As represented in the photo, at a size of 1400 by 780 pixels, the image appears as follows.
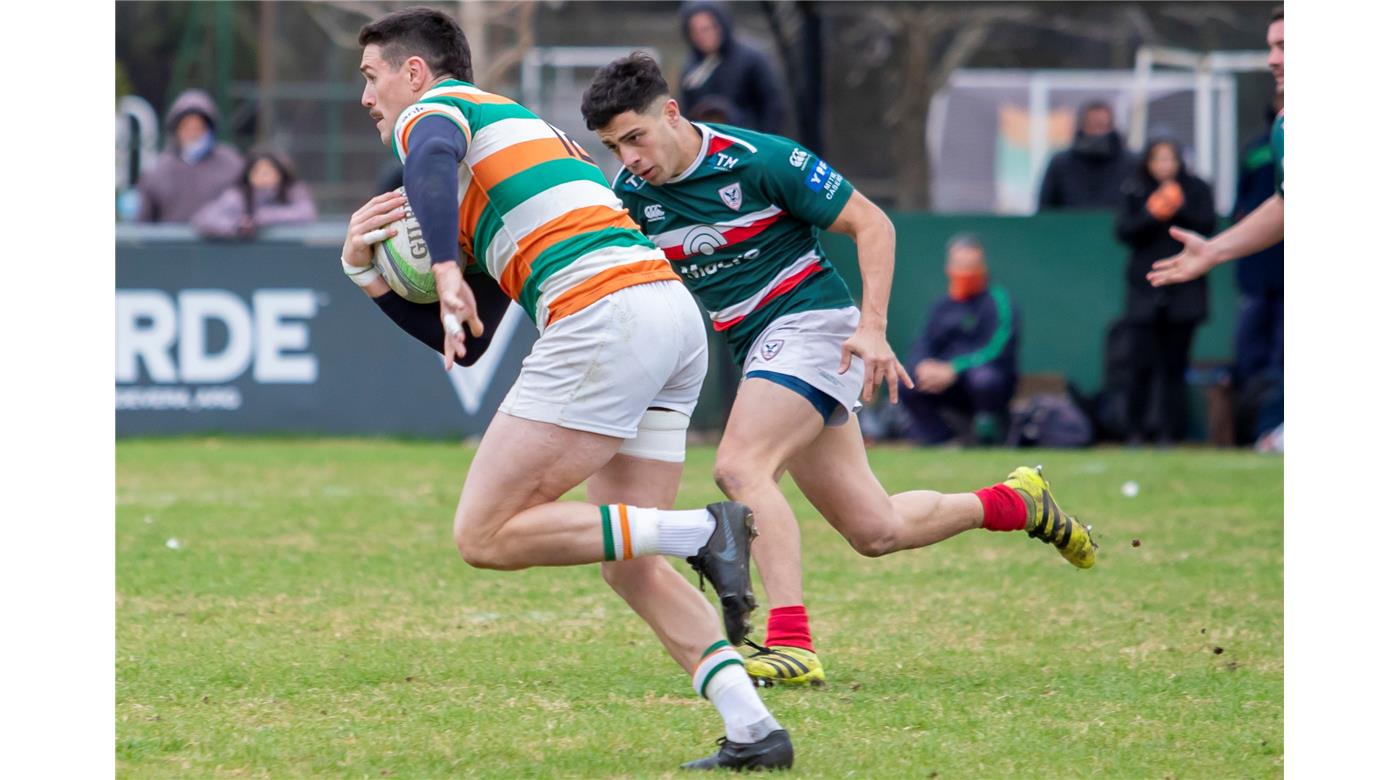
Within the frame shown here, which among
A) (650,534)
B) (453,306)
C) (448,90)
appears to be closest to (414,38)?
(448,90)

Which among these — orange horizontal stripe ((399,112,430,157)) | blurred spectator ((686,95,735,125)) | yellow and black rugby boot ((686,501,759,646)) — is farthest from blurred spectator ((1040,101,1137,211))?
orange horizontal stripe ((399,112,430,157))

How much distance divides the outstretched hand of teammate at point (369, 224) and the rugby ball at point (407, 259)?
2 cm

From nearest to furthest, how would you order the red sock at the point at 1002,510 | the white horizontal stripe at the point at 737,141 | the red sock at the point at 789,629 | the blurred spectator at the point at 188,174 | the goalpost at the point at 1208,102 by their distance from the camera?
the red sock at the point at 789,629 < the white horizontal stripe at the point at 737,141 < the red sock at the point at 1002,510 < the blurred spectator at the point at 188,174 < the goalpost at the point at 1208,102

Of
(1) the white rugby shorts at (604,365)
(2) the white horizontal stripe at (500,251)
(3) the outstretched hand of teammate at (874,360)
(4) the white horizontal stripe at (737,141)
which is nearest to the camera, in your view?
(1) the white rugby shorts at (604,365)

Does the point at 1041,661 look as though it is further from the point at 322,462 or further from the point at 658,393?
the point at 322,462

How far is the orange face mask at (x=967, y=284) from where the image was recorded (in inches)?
554

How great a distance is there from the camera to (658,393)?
4.96m

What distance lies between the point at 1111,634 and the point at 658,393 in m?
2.62

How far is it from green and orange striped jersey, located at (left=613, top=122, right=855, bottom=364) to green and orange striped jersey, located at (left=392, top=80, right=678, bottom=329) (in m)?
1.29

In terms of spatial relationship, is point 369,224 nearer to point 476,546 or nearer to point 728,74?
point 476,546

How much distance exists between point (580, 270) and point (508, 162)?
0.34 m

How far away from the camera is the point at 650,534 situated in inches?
Result: 185

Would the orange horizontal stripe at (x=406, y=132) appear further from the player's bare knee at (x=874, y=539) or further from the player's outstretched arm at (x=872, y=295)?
the player's bare knee at (x=874, y=539)

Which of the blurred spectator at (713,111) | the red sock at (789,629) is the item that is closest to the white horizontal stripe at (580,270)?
the red sock at (789,629)
